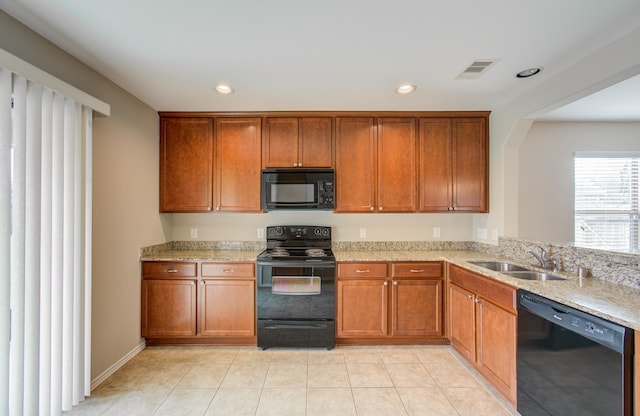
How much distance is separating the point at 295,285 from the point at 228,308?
73 centimetres

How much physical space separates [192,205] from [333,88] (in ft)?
6.50

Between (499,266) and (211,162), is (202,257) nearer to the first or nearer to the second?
(211,162)

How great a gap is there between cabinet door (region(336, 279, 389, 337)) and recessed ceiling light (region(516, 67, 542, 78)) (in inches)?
84.6

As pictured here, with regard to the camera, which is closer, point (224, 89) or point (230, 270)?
point (224, 89)

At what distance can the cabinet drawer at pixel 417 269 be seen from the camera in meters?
2.81

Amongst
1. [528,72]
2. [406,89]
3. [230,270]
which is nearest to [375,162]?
[406,89]

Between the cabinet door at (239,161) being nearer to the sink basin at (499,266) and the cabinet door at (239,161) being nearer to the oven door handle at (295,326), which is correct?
the oven door handle at (295,326)

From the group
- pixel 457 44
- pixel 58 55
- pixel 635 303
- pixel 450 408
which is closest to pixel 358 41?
pixel 457 44

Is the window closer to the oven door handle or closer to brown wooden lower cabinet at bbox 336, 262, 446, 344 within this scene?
brown wooden lower cabinet at bbox 336, 262, 446, 344

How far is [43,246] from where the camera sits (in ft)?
5.67

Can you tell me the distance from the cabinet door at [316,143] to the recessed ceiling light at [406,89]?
84 cm

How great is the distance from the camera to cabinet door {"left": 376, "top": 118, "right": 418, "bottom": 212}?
3.07 metres

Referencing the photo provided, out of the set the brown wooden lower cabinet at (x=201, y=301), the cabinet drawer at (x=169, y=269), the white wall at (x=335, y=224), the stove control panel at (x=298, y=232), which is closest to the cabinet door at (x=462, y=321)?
the white wall at (x=335, y=224)

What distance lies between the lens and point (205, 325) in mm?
2777
